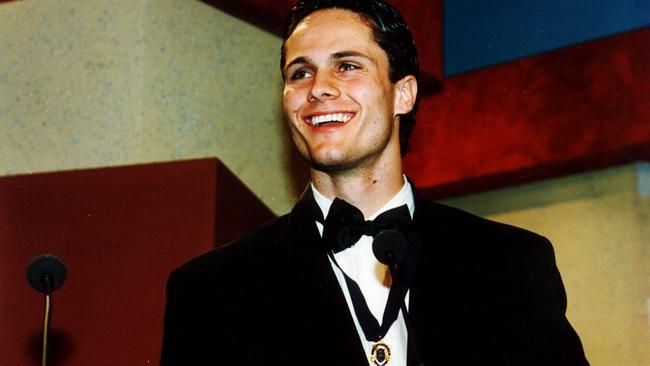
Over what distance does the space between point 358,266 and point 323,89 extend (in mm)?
419

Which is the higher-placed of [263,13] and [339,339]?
[263,13]

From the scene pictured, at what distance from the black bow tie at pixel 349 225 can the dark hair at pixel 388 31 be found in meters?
0.37

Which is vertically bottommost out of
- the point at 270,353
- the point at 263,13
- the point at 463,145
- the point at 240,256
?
the point at 270,353

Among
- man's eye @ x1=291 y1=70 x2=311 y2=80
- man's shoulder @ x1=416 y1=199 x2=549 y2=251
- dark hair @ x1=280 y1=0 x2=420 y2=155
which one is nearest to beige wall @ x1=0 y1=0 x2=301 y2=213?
dark hair @ x1=280 y1=0 x2=420 y2=155

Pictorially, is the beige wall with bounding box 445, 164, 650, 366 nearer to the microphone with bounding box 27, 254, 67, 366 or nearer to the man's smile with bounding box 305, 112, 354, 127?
the man's smile with bounding box 305, 112, 354, 127

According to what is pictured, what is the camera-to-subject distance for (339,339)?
2367mm

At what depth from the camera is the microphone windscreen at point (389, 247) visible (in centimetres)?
208

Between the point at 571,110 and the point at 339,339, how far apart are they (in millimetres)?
2006

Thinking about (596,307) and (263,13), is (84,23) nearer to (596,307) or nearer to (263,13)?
(263,13)

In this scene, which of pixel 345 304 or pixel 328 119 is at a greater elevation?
pixel 328 119

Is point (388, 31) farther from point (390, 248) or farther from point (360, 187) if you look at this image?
point (390, 248)

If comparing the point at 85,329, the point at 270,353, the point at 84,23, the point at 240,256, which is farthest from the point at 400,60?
the point at 84,23

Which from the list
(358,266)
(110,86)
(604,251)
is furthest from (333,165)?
(604,251)

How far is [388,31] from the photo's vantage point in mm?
2834
